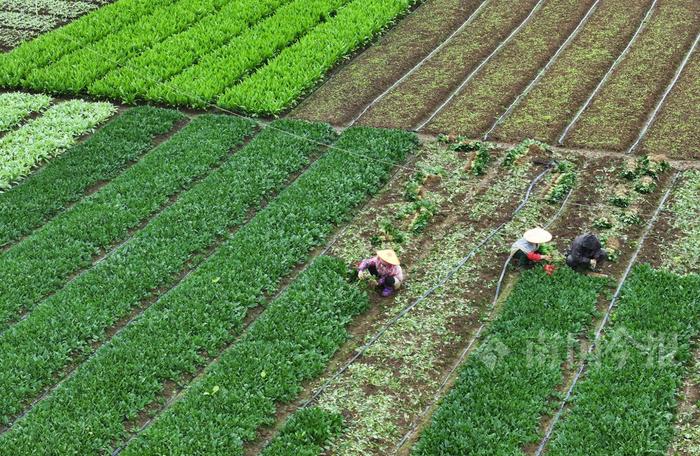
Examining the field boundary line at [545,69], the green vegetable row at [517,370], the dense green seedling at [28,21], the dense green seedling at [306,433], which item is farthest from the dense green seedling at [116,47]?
the green vegetable row at [517,370]

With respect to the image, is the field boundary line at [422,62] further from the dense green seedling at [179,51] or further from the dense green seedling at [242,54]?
the dense green seedling at [179,51]

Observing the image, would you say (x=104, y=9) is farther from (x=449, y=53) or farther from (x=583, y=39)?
(x=583, y=39)

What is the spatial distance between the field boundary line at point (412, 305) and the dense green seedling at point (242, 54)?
21.9 ft

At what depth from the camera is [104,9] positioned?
20641 mm

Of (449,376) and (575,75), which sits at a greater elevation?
(575,75)

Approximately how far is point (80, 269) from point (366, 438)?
524 cm

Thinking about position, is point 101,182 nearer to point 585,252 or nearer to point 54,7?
point 585,252

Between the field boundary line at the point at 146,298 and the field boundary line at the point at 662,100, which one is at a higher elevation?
the field boundary line at the point at 662,100

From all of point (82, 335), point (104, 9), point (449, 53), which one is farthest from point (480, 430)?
point (104, 9)

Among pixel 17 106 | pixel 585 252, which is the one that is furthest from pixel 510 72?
pixel 17 106

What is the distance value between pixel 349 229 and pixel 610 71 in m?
7.29

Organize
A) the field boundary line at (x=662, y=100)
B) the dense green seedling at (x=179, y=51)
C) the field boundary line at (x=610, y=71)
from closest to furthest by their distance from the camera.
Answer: the field boundary line at (x=662, y=100) < the field boundary line at (x=610, y=71) < the dense green seedling at (x=179, y=51)

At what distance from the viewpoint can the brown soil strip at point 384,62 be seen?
16216 mm

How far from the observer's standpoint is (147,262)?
12039 millimetres
